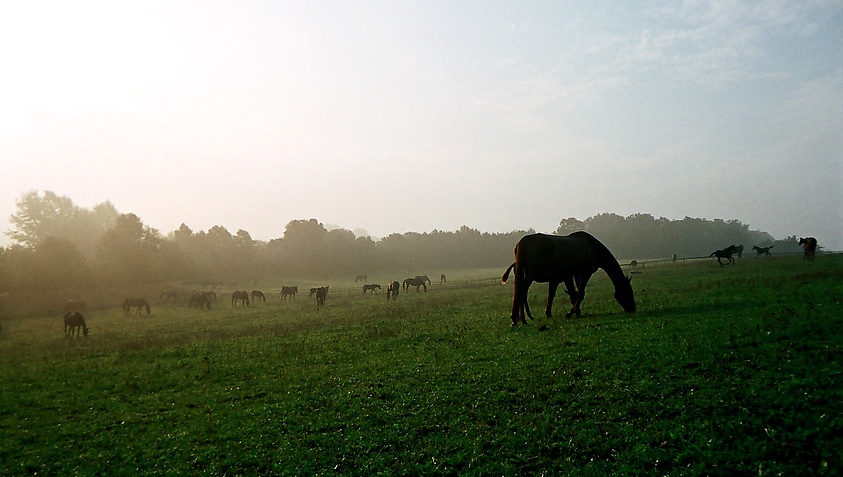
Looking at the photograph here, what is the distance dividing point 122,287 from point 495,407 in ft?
230

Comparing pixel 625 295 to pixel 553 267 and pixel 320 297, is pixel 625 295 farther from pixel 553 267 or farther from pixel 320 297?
pixel 320 297

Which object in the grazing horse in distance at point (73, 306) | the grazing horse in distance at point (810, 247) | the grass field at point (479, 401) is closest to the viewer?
the grass field at point (479, 401)

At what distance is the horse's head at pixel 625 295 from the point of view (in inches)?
858

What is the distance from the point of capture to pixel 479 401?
1205 cm

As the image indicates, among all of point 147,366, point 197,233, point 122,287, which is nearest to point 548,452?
point 147,366

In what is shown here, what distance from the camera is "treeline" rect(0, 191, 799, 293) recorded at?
199ft

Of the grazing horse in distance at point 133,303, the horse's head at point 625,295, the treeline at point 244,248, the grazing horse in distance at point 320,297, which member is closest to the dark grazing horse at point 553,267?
the horse's head at point 625,295

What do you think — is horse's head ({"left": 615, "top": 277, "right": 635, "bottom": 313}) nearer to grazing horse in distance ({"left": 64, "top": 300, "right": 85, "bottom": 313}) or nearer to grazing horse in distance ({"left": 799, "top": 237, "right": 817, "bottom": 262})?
grazing horse in distance ({"left": 799, "top": 237, "right": 817, "bottom": 262})

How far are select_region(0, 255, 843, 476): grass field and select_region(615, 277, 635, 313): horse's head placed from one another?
1.98 feet

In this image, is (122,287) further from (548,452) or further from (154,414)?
(548,452)

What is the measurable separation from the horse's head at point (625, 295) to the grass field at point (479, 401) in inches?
23.7

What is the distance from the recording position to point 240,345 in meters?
23.8

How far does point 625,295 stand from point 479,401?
44.4 feet

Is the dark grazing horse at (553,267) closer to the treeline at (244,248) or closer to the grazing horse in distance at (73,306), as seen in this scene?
the grazing horse in distance at (73,306)
